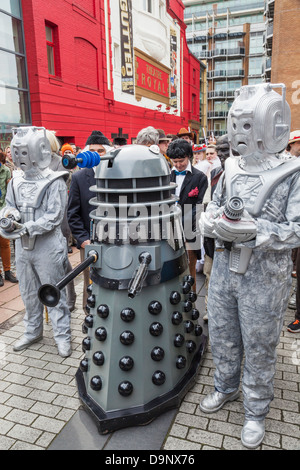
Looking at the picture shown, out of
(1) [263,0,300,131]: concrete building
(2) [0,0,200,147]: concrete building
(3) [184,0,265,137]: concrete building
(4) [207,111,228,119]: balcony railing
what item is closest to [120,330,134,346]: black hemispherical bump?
(2) [0,0,200,147]: concrete building

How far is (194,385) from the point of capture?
2910mm

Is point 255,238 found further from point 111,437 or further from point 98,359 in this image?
point 111,437

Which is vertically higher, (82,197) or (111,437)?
(82,197)

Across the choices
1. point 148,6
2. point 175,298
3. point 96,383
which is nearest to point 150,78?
point 148,6

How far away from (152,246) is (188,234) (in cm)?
164

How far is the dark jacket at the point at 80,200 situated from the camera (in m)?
3.62

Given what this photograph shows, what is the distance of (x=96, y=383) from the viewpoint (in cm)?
246

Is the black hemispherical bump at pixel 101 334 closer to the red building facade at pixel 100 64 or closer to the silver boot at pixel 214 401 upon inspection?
the silver boot at pixel 214 401

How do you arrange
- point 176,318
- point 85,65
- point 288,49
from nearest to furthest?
→ point 176,318 < point 85,65 < point 288,49

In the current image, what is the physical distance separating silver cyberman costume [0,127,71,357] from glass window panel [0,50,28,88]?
7.62 metres

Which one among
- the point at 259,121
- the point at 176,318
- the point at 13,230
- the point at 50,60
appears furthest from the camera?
the point at 50,60

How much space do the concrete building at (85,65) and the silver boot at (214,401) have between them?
8.16 meters

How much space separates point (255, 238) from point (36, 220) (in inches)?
81.5

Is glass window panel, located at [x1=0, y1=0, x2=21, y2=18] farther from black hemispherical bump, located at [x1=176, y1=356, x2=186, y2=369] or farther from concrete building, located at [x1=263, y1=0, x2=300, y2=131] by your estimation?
concrete building, located at [x1=263, y1=0, x2=300, y2=131]
